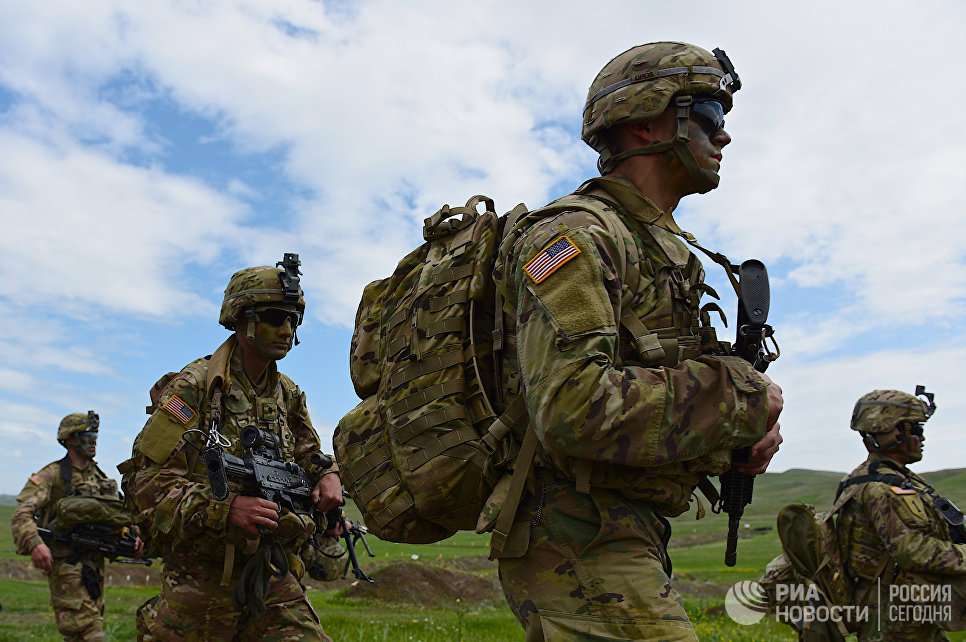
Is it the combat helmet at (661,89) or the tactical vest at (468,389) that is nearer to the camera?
the tactical vest at (468,389)

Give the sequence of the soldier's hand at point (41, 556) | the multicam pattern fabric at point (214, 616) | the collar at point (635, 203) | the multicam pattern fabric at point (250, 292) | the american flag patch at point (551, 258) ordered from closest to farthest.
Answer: the american flag patch at point (551, 258) < the collar at point (635, 203) < the multicam pattern fabric at point (214, 616) < the multicam pattern fabric at point (250, 292) < the soldier's hand at point (41, 556)

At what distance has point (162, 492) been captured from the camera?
7062mm

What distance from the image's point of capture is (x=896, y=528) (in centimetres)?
966

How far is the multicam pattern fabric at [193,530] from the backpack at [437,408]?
10.2 feet

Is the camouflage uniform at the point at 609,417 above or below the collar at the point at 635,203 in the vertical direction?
below

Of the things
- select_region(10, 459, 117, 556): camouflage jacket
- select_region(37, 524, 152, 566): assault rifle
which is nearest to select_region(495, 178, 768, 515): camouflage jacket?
select_region(37, 524, 152, 566): assault rifle

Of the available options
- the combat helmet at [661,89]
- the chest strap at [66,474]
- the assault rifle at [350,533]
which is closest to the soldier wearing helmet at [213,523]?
the assault rifle at [350,533]

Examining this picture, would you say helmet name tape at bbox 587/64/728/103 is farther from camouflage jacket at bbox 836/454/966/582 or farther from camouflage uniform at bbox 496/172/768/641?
camouflage jacket at bbox 836/454/966/582

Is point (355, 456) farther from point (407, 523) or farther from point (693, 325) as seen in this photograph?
point (693, 325)

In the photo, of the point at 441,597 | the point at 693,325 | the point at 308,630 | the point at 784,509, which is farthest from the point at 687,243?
the point at 441,597

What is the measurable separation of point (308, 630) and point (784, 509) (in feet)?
18.0

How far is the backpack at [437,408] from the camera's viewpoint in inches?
147

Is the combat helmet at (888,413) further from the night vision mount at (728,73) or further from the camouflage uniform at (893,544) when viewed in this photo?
the night vision mount at (728,73)

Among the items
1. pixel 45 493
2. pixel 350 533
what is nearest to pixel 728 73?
pixel 350 533
